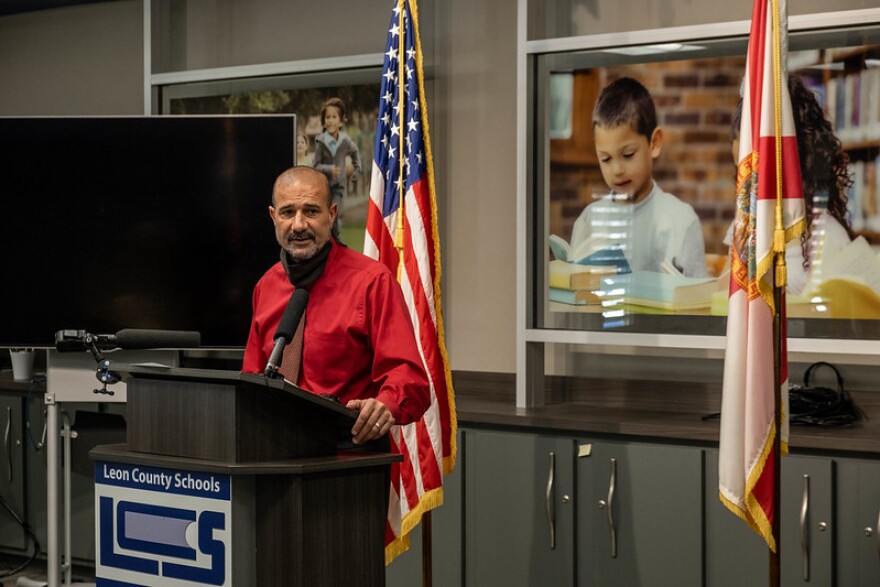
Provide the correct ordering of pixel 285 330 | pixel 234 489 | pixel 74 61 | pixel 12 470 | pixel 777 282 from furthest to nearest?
pixel 74 61 < pixel 12 470 < pixel 777 282 < pixel 285 330 < pixel 234 489

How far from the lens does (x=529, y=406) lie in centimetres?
436

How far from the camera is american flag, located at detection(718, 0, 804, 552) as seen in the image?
3.28 metres

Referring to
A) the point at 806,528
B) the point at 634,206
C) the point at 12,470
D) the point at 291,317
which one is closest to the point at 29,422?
the point at 12,470

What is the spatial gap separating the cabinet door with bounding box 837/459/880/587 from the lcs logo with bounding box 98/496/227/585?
2117 millimetres

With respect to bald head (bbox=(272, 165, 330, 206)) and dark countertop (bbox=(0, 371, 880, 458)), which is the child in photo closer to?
dark countertop (bbox=(0, 371, 880, 458))

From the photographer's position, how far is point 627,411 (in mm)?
4270

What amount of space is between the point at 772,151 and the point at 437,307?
1.22 m

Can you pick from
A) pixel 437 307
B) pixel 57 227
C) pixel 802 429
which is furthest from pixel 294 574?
pixel 57 227

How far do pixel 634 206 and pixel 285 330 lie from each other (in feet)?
7.18

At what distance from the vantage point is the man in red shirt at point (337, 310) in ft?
9.00

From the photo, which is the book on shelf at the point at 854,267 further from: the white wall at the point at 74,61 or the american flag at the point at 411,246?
the white wall at the point at 74,61

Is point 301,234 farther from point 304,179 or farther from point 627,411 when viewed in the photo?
point 627,411

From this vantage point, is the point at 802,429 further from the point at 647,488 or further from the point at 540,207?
the point at 540,207

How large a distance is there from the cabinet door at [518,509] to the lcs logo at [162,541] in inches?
78.2
